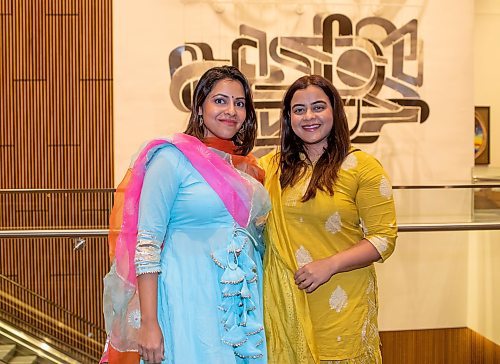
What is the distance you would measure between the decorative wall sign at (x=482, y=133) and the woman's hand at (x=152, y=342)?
216 inches

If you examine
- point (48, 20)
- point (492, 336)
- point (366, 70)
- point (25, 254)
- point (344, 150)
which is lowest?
point (492, 336)

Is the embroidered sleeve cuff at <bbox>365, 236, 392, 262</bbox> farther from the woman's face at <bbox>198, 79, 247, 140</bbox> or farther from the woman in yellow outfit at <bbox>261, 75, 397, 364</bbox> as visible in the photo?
the woman's face at <bbox>198, 79, 247, 140</bbox>

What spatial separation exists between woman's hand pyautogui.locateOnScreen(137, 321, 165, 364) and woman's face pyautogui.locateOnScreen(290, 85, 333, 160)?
765mm

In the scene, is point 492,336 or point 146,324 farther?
point 492,336

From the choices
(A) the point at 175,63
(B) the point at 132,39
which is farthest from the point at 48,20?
(A) the point at 175,63

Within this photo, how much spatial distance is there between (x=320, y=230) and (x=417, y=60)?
385 centimetres

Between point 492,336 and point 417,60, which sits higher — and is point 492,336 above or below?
below

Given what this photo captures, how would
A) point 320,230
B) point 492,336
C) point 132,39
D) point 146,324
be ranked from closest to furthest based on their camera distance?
point 146,324, point 320,230, point 492,336, point 132,39

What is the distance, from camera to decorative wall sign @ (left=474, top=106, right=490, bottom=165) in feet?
21.7

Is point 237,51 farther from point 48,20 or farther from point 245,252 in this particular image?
point 245,252

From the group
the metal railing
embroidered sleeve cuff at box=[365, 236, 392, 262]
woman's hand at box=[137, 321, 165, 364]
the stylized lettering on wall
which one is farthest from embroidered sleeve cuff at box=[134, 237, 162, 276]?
the stylized lettering on wall

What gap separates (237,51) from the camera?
5363mm

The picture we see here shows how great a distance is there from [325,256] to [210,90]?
2.08ft

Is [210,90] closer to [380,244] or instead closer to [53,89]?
[380,244]
